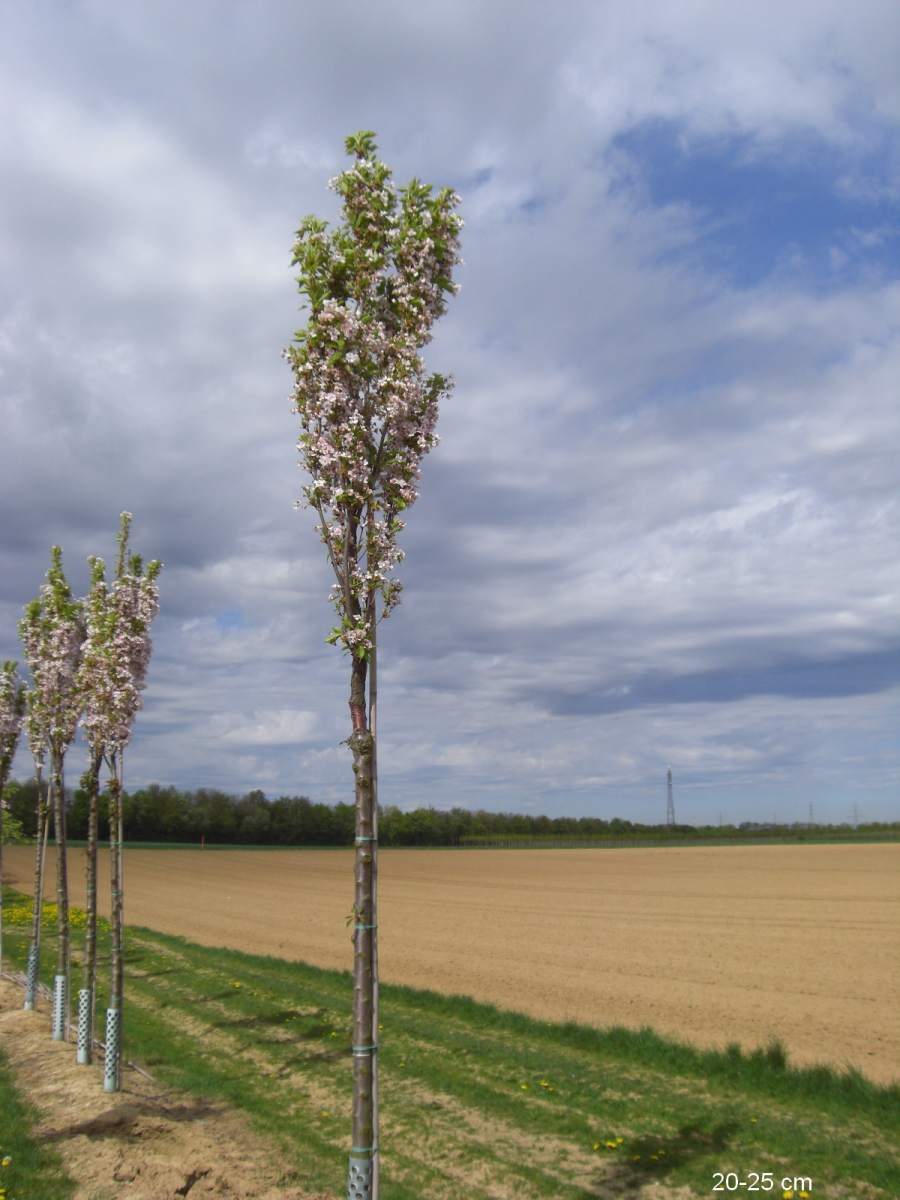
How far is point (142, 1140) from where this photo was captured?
10.4m

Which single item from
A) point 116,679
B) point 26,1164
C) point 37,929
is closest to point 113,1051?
point 26,1164

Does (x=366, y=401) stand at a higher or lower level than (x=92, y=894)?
higher

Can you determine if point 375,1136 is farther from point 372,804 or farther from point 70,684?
point 70,684

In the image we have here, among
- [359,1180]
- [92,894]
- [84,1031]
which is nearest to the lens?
[359,1180]

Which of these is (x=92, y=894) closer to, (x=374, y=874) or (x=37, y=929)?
(x=37, y=929)

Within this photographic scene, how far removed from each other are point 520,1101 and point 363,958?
721cm

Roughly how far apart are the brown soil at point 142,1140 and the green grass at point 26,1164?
0.48 feet

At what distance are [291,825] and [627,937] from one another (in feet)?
344

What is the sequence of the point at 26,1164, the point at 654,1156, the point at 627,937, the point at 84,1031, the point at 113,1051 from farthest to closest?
the point at 627,937, the point at 84,1031, the point at 113,1051, the point at 654,1156, the point at 26,1164

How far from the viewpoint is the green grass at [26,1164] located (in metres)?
8.91

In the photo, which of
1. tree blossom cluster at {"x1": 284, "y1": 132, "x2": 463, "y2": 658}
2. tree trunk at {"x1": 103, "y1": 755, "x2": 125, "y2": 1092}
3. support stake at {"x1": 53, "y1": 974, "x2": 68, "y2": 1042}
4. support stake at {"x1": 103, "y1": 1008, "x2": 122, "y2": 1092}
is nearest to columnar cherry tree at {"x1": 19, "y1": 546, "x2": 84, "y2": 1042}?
support stake at {"x1": 53, "y1": 974, "x2": 68, "y2": 1042}

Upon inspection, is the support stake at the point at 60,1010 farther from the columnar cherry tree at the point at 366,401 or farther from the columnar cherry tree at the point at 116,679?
the columnar cherry tree at the point at 366,401

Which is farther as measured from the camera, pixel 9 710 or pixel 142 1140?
pixel 9 710

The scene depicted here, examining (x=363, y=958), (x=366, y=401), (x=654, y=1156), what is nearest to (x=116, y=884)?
(x=654, y=1156)
